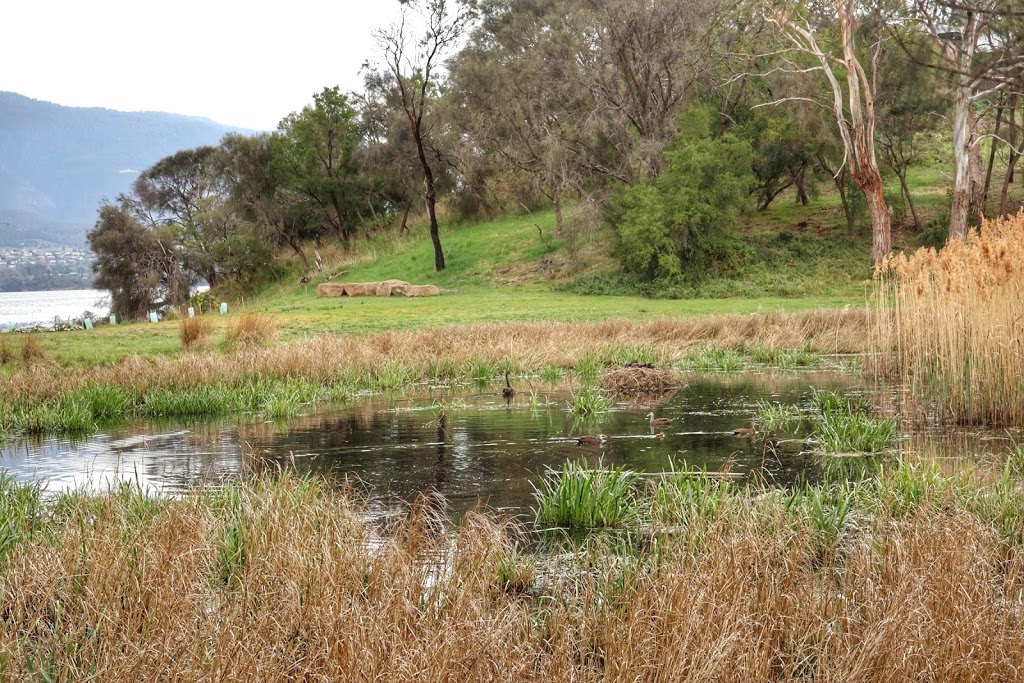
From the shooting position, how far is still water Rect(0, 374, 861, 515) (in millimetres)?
10812

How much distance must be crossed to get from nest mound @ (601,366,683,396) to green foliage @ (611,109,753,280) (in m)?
19.1

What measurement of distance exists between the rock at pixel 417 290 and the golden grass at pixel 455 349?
14.6 metres

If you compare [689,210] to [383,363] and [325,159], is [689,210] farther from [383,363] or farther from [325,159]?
[325,159]

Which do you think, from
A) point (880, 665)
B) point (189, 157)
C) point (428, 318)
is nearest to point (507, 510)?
point (880, 665)

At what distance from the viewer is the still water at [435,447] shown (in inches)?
426

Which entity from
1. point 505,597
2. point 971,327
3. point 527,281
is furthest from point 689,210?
point 505,597

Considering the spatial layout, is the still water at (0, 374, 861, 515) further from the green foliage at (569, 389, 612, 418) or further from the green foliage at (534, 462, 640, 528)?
the green foliage at (534, 462, 640, 528)

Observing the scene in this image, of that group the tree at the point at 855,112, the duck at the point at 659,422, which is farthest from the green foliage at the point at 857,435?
the tree at the point at 855,112

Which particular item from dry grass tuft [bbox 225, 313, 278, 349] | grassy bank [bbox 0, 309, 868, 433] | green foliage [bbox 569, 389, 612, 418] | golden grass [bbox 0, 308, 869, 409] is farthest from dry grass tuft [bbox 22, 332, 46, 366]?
green foliage [bbox 569, 389, 612, 418]

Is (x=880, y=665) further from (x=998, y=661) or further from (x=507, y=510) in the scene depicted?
(x=507, y=510)

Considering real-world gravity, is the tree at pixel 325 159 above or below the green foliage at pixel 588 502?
above

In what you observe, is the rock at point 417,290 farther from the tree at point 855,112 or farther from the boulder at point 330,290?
the tree at point 855,112

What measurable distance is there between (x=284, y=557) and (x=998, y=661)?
3966mm

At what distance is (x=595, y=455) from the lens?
39.6ft
